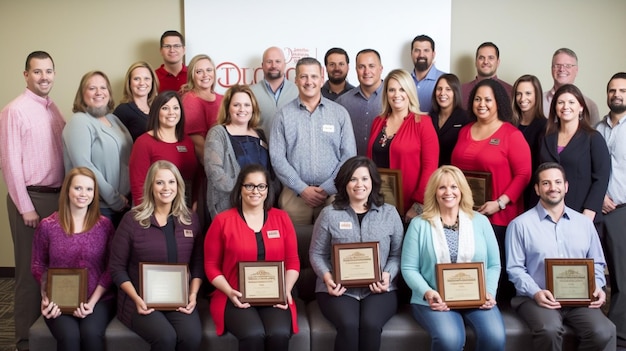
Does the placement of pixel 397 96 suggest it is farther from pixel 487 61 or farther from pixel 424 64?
pixel 487 61

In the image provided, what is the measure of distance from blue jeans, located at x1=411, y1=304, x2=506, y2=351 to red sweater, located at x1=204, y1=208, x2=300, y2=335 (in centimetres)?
78

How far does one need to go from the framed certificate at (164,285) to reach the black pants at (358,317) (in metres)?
0.84

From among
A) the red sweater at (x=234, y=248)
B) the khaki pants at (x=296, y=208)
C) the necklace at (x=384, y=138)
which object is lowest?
the red sweater at (x=234, y=248)

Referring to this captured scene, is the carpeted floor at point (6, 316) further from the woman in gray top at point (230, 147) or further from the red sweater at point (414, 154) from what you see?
the red sweater at point (414, 154)

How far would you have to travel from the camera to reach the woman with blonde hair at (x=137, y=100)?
4762 millimetres

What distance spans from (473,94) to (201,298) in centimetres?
227

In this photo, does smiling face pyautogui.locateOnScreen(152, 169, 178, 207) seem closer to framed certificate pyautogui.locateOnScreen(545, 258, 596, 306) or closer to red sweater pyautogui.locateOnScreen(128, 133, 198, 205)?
red sweater pyautogui.locateOnScreen(128, 133, 198, 205)

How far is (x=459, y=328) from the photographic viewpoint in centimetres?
363

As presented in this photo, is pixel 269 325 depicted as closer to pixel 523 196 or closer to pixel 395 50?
pixel 523 196

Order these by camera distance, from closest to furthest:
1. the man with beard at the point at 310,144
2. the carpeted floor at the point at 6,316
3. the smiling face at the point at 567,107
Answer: the smiling face at the point at 567,107 → the man with beard at the point at 310,144 → the carpeted floor at the point at 6,316

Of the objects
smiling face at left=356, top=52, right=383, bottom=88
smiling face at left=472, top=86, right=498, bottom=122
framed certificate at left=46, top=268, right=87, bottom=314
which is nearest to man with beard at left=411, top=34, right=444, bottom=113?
smiling face at left=356, top=52, right=383, bottom=88

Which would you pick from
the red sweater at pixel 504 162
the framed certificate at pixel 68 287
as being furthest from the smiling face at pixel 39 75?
the red sweater at pixel 504 162

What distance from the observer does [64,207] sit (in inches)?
150

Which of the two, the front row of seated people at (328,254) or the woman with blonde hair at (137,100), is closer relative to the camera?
the front row of seated people at (328,254)
